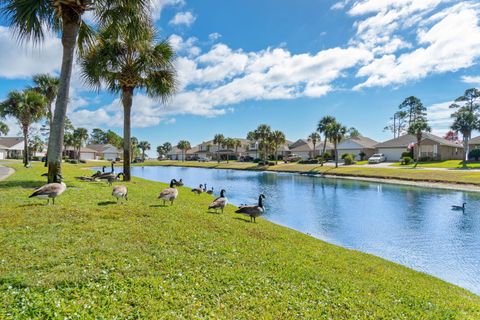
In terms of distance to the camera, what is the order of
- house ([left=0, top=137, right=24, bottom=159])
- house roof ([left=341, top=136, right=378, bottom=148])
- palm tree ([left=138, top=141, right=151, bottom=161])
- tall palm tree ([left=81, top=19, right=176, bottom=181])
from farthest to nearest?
palm tree ([left=138, top=141, right=151, bottom=161]) → house ([left=0, top=137, right=24, bottom=159]) → house roof ([left=341, top=136, right=378, bottom=148]) → tall palm tree ([left=81, top=19, right=176, bottom=181])

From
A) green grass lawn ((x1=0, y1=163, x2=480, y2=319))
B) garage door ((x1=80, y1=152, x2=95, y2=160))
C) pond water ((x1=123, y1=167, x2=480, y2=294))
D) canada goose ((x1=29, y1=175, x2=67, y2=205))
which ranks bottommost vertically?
pond water ((x1=123, y1=167, x2=480, y2=294))

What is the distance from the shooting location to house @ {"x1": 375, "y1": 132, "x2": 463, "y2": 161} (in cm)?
6056

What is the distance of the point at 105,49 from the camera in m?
16.5

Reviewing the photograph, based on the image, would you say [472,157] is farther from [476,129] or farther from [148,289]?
[148,289]

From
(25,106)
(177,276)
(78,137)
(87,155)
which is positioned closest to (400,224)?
(177,276)

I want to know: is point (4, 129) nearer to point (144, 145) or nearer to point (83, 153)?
point (83, 153)

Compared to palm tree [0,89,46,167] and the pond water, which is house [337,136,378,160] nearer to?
the pond water

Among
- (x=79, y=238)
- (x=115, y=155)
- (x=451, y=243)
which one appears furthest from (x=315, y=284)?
(x=115, y=155)

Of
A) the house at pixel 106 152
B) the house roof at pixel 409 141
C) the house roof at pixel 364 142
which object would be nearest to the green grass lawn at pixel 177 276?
the house roof at pixel 409 141

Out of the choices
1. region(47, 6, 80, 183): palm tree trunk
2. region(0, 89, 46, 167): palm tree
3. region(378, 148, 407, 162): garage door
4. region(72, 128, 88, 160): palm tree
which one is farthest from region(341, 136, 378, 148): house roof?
region(72, 128, 88, 160): palm tree

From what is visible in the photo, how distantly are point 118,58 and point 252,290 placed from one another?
1699 centimetres

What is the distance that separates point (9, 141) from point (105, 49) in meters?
87.1

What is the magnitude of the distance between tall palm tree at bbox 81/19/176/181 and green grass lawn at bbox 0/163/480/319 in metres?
10.2

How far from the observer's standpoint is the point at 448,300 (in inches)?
257
